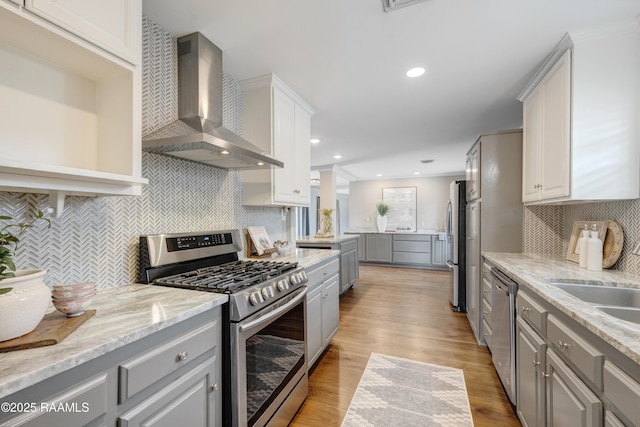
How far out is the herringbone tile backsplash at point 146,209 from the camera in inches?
46.4

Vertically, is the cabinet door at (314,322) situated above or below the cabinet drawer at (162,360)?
below

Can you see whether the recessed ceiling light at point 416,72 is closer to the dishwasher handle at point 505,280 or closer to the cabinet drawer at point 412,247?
the dishwasher handle at point 505,280

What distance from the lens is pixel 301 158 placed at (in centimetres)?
273

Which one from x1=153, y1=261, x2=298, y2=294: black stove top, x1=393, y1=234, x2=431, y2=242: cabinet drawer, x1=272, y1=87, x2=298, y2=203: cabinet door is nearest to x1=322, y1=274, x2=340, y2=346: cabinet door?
x1=153, y1=261, x2=298, y2=294: black stove top

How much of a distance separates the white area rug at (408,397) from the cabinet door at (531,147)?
163cm

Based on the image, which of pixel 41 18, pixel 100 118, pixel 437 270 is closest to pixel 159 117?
pixel 100 118

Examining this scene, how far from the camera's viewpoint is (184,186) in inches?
72.7

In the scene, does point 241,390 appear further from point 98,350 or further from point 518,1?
point 518,1

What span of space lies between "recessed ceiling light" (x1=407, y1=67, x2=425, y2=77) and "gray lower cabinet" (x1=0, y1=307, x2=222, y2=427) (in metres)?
2.16

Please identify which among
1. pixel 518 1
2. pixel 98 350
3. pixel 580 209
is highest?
pixel 518 1

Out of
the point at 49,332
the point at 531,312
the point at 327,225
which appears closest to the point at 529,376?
the point at 531,312

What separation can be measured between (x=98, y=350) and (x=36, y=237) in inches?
29.0

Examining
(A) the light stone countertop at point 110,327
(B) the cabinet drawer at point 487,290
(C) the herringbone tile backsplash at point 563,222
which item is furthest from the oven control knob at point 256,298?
(C) the herringbone tile backsplash at point 563,222

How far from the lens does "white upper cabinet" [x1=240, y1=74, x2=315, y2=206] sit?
7.54 ft
